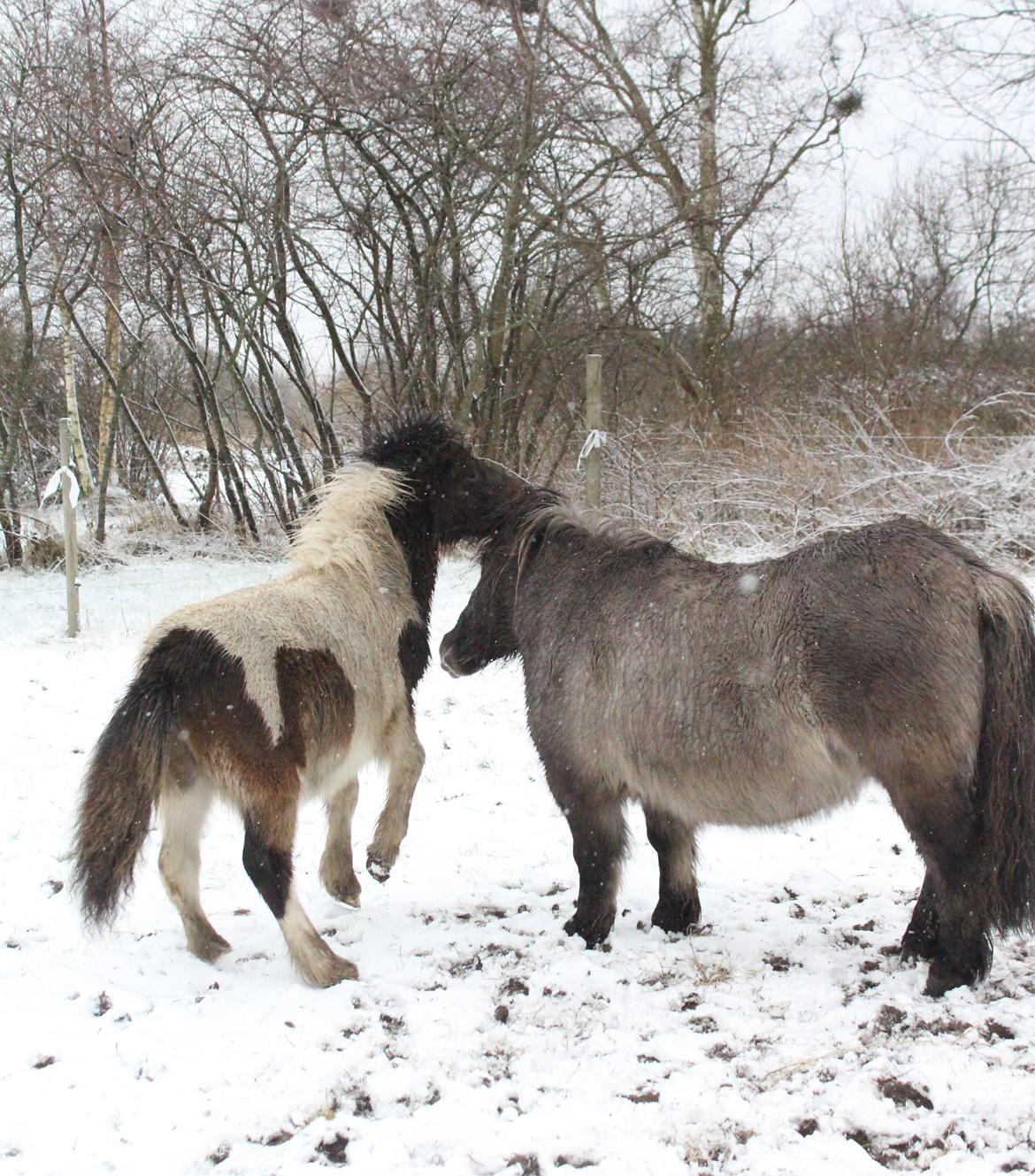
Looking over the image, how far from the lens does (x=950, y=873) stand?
2.65m

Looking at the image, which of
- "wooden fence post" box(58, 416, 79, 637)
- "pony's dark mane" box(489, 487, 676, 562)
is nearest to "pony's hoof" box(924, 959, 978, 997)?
"pony's dark mane" box(489, 487, 676, 562)

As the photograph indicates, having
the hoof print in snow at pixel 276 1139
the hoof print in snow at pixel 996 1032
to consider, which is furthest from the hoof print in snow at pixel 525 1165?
the hoof print in snow at pixel 996 1032

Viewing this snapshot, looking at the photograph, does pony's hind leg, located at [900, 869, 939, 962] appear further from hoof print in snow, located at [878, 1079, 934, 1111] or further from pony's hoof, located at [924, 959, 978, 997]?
hoof print in snow, located at [878, 1079, 934, 1111]

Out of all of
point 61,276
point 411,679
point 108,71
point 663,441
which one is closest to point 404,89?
point 108,71

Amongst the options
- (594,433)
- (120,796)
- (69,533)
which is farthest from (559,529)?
(69,533)

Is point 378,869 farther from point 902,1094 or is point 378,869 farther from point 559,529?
point 902,1094

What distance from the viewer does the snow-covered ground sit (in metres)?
2.18

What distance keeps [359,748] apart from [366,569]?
676 mm

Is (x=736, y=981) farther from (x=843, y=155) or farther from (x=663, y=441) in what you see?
(x=843, y=155)

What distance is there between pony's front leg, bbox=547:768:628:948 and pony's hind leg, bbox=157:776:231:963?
3.93ft

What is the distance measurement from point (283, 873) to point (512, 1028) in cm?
85

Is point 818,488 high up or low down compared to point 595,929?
up

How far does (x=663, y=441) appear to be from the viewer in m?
10.3

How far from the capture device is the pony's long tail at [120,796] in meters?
2.87
